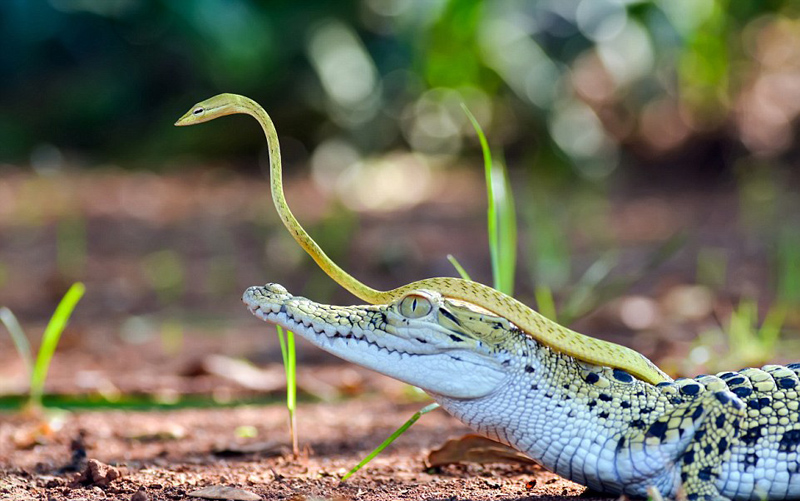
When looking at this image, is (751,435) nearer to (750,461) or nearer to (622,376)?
(750,461)

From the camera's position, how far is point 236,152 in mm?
9617

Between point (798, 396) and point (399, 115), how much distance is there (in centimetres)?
712

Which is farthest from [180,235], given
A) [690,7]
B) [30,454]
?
[690,7]

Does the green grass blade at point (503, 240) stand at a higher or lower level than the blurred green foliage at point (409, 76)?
lower

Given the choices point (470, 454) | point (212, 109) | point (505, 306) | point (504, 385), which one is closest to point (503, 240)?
point (470, 454)

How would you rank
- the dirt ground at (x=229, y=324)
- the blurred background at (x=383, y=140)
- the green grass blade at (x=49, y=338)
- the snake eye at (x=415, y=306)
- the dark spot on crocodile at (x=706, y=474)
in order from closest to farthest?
the dark spot on crocodile at (x=706, y=474), the snake eye at (x=415, y=306), the dirt ground at (x=229, y=324), the green grass blade at (x=49, y=338), the blurred background at (x=383, y=140)

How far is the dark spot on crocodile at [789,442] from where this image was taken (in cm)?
214

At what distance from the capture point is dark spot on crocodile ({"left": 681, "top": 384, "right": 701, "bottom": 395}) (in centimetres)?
222

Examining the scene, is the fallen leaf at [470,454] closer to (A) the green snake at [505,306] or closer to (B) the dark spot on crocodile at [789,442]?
(A) the green snake at [505,306]

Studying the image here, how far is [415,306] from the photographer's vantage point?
7.28 feet

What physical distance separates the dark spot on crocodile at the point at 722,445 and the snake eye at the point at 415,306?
706 mm

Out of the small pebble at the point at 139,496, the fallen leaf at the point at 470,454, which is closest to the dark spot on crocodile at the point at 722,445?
the fallen leaf at the point at 470,454

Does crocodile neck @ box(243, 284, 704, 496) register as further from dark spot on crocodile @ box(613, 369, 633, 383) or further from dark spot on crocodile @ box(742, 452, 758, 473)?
dark spot on crocodile @ box(742, 452, 758, 473)

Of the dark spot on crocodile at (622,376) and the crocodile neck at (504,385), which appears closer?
the crocodile neck at (504,385)
